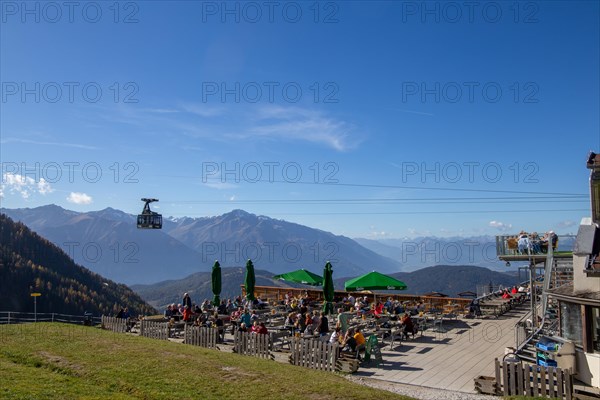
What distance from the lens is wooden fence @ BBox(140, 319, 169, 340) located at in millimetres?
19781

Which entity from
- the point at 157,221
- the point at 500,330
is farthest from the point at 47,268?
the point at 500,330

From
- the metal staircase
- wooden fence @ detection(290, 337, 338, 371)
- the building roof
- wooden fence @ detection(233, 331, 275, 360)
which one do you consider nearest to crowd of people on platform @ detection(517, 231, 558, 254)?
the metal staircase

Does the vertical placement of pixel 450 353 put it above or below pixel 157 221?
below

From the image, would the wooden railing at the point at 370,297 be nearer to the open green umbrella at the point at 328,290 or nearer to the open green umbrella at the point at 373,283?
the open green umbrella at the point at 373,283

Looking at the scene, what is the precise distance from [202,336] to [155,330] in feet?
10.2

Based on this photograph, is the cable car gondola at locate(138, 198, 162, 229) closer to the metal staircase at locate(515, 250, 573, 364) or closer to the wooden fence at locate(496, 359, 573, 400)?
the metal staircase at locate(515, 250, 573, 364)

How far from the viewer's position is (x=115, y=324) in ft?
73.2

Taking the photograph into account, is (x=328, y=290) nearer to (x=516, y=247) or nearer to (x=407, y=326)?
(x=407, y=326)

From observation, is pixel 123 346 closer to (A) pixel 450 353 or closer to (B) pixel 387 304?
(A) pixel 450 353

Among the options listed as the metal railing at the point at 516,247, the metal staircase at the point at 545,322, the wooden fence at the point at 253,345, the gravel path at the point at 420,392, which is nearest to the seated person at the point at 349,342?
the gravel path at the point at 420,392

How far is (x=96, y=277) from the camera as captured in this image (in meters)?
135

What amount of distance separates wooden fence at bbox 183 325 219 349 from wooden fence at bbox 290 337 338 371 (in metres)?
3.74

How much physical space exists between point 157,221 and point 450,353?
19180 millimetres

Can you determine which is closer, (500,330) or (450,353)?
(450,353)
